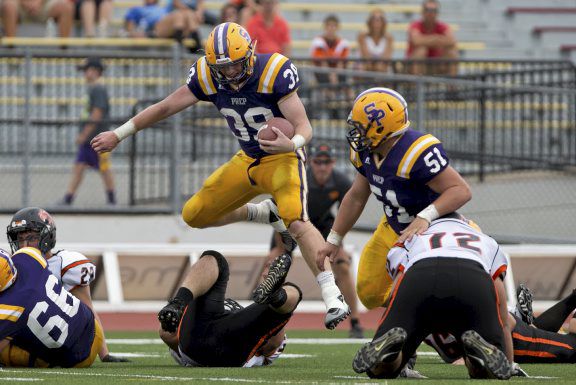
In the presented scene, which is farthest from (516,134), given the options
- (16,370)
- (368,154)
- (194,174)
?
(16,370)

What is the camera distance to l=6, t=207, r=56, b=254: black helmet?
8.18 metres

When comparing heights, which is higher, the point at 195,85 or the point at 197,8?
the point at 195,85

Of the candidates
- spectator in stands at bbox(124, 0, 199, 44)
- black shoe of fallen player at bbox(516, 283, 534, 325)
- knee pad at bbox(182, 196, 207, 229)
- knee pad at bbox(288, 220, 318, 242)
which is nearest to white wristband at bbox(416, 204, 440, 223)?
black shoe of fallen player at bbox(516, 283, 534, 325)

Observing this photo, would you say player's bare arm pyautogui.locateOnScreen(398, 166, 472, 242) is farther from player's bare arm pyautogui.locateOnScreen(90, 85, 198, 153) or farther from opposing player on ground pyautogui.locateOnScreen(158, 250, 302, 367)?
player's bare arm pyautogui.locateOnScreen(90, 85, 198, 153)

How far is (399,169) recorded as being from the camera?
7996mm

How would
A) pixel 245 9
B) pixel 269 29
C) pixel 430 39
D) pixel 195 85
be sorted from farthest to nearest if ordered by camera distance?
pixel 245 9 → pixel 430 39 → pixel 269 29 → pixel 195 85

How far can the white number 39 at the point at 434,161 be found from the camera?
7879mm

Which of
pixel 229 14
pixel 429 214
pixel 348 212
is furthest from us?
pixel 229 14

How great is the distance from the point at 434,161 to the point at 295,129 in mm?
1805

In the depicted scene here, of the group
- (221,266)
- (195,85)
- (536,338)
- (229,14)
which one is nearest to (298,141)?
(195,85)

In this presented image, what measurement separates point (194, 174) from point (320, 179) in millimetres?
3674

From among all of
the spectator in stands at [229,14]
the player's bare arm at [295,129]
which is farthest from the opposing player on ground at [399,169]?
the spectator in stands at [229,14]

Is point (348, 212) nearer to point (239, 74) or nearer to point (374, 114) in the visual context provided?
point (374, 114)

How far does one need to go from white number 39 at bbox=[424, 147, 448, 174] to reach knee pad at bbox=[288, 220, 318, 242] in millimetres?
1750
